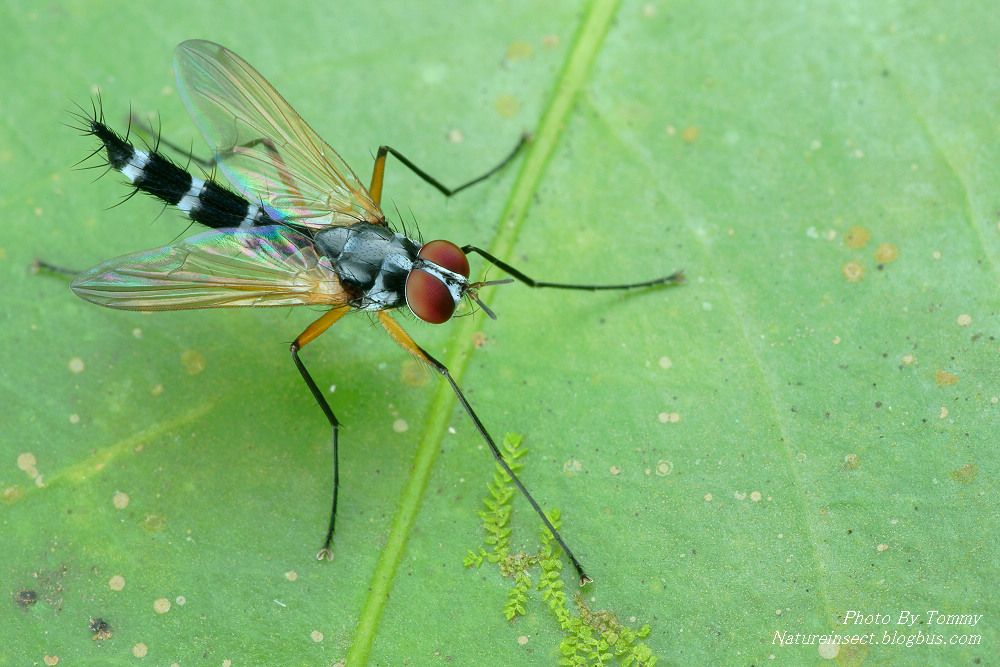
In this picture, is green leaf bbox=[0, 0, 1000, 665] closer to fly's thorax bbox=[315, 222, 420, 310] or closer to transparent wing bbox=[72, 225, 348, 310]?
fly's thorax bbox=[315, 222, 420, 310]

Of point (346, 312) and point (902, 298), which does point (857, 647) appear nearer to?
point (902, 298)

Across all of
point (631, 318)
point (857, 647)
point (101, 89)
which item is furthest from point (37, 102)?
point (857, 647)

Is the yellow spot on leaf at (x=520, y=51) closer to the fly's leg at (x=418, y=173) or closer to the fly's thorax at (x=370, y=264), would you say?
the fly's leg at (x=418, y=173)

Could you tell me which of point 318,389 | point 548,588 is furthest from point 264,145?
point 548,588

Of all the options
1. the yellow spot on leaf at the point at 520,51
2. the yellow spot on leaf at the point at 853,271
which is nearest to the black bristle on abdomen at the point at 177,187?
the yellow spot on leaf at the point at 520,51

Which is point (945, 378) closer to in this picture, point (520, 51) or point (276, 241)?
point (520, 51)

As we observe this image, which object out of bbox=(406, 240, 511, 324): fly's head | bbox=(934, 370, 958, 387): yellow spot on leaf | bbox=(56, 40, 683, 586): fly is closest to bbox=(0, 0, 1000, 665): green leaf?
bbox=(934, 370, 958, 387): yellow spot on leaf
